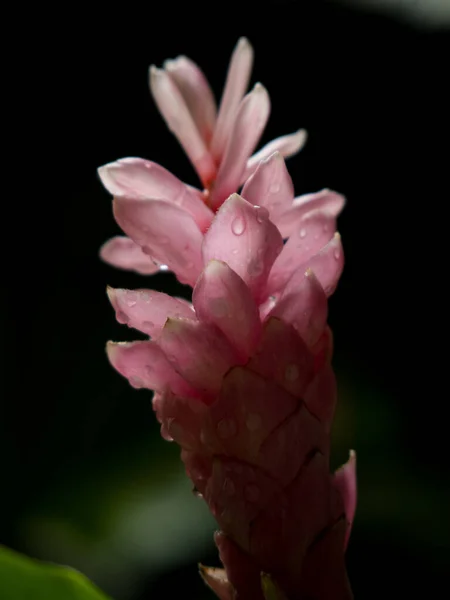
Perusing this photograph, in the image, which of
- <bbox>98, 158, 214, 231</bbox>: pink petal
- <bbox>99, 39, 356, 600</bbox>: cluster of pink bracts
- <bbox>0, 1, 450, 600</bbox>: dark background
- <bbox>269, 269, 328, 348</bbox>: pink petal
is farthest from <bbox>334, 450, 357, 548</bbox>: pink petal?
<bbox>0, 1, 450, 600</bbox>: dark background

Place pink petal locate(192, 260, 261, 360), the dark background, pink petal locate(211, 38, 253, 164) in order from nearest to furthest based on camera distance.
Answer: pink petal locate(192, 260, 261, 360), pink petal locate(211, 38, 253, 164), the dark background

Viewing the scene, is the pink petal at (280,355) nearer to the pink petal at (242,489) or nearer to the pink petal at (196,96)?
the pink petal at (242,489)

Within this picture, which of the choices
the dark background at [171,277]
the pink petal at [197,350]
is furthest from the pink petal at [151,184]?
the dark background at [171,277]

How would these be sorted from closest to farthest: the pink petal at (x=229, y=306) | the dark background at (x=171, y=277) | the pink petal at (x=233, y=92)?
the pink petal at (x=229, y=306) < the pink petal at (x=233, y=92) < the dark background at (x=171, y=277)

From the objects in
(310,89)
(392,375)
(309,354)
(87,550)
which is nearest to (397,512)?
(392,375)

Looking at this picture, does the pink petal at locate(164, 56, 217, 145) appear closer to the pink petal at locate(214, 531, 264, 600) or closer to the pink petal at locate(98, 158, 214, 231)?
the pink petal at locate(98, 158, 214, 231)

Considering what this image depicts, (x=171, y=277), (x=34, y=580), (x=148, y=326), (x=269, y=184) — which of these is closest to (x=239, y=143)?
(x=269, y=184)
